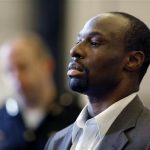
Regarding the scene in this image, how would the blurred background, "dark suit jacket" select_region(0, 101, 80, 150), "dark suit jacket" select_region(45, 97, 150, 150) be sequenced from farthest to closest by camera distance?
the blurred background → "dark suit jacket" select_region(0, 101, 80, 150) → "dark suit jacket" select_region(45, 97, 150, 150)

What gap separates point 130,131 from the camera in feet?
4.30

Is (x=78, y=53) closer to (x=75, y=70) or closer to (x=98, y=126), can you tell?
(x=75, y=70)

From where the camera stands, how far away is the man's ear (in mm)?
1387

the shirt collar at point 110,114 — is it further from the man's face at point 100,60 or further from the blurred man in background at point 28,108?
the blurred man in background at point 28,108

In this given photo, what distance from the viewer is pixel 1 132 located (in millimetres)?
2045

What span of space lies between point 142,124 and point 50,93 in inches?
34.7

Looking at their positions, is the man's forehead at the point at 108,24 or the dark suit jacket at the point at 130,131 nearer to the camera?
the dark suit jacket at the point at 130,131

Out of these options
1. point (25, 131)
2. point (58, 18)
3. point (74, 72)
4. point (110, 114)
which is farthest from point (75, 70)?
point (58, 18)

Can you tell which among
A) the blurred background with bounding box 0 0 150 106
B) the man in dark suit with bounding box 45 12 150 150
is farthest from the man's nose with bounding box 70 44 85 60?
the blurred background with bounding box 0 0 150 106

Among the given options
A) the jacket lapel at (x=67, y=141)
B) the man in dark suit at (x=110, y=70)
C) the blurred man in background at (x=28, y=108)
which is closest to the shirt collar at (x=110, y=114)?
the man in dark suit at (x=110, y=70)

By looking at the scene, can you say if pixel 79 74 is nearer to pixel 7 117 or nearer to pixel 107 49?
pixel 107 49

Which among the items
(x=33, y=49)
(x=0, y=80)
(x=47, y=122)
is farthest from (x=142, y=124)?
(x=0, y=80)

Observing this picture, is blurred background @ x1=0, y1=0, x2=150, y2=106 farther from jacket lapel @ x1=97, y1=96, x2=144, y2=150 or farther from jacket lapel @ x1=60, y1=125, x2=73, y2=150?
jacket lapel @ x1=97, y1=96, x2=144, y2=150

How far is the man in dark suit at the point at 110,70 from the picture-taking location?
137cm
